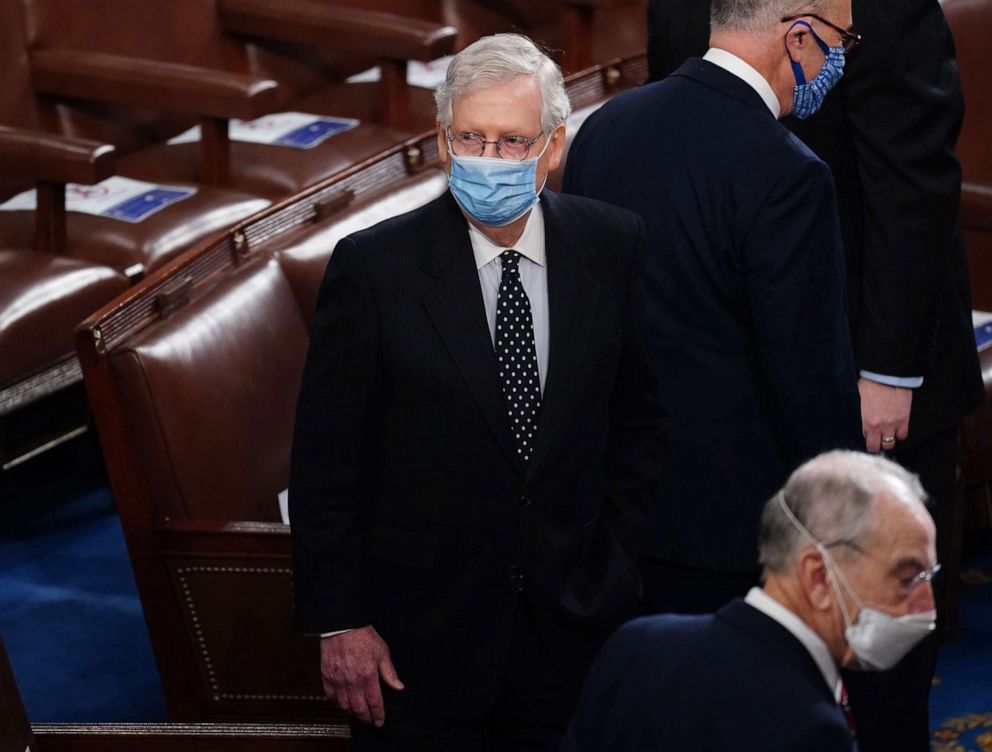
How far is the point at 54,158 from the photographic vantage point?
346cm

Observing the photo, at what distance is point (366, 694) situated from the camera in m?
1.93

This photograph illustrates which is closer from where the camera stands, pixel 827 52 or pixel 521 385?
pixel 521 385

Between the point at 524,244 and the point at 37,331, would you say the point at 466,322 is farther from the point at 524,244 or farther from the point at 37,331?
the point at 37,331

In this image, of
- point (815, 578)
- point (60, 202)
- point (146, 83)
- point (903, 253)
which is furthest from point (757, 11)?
point (146, 83)

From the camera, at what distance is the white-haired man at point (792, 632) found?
1437mm

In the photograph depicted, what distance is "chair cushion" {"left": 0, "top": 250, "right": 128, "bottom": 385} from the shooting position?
3299 mm

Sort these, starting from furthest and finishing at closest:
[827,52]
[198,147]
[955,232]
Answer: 1. [198,147]
2. [955,232]
3. [827,52]

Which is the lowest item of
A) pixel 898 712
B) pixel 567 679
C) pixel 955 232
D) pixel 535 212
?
pixel 898 712

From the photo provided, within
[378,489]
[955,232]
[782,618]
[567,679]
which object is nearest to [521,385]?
[378,489]

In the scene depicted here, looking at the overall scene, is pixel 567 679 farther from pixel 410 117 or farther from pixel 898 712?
pixel 410 117

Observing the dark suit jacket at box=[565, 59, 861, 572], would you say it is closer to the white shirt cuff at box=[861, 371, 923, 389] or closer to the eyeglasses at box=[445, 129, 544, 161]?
the white shirt cuff at box=[861, 371, 923, 389]

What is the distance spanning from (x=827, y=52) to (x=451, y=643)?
89 centimetres

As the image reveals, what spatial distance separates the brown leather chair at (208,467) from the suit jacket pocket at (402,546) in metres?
0.63

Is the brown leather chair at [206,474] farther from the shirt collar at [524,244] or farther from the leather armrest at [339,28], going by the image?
the leather armrest at [339,28]
